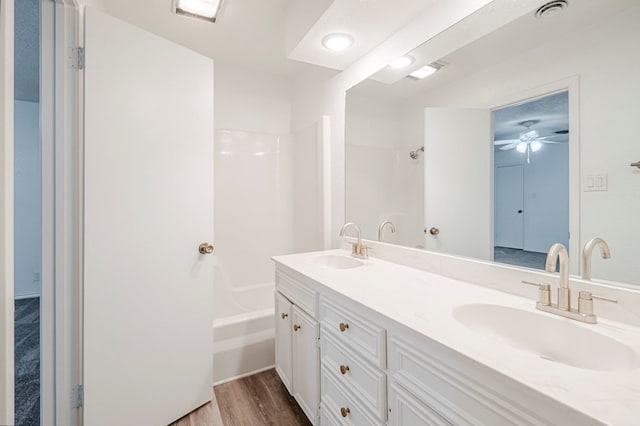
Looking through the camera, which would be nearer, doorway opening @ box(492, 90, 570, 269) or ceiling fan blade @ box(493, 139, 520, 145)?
doorway opening @ box(492, 90, 570, 269)

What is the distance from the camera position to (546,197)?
1072mm

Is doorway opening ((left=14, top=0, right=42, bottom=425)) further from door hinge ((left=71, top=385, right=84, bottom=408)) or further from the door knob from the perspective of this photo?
the door knob

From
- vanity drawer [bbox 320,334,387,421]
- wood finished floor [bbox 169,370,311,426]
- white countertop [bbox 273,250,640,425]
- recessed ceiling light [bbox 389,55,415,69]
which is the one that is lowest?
wood finished floor [bbox 169,370,311,426]

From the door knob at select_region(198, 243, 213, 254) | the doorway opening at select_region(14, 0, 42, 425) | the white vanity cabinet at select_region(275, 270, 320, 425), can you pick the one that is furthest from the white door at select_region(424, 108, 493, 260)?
the doorway opening at select_region(14, 0, 42, 425)

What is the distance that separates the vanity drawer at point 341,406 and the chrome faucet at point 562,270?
0.72 meters

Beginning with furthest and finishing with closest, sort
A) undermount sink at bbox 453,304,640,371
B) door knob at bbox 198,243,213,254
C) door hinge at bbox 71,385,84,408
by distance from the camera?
door knob at bbox 198,243,213,254, door hinge at bbox 71,385,84,408, undermount sink at bbox 453,304,640,371

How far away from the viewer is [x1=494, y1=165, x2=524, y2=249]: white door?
1151mm

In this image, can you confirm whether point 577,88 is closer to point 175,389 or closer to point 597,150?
point 597,150

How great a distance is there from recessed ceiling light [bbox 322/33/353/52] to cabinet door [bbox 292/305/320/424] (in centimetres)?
159

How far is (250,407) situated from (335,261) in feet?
3.35

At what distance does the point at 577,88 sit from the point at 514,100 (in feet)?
0.69

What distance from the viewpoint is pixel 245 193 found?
2707 mm

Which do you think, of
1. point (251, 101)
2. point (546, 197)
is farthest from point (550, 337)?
point (251, 101)

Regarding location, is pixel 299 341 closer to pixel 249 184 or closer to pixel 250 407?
pixel 250 407
